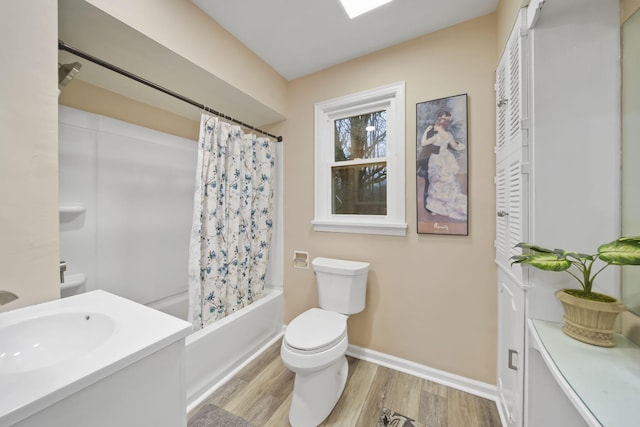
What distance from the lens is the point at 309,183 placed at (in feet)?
6.73

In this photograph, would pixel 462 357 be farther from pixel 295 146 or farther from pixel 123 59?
pixel 123 59

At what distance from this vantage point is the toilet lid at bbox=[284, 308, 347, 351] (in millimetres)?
1292

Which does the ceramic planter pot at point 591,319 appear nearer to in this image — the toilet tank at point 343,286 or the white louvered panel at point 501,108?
the white louvered panel at point 501,108

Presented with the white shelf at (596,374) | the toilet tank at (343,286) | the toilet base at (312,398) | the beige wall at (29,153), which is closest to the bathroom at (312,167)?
the beige wall at (29,153)

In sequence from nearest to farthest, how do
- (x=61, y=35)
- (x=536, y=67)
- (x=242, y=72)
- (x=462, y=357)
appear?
(x=536, y=67), (x=61, y=35), (x=462, y=357), (x=242, y=72)

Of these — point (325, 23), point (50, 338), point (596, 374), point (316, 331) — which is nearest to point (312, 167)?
point (325, 23)

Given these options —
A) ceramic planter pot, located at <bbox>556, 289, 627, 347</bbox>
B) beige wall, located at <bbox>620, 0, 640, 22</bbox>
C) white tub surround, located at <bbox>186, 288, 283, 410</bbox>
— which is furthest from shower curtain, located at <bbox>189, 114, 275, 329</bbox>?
beige wall, located at <bbox>620, 0, 640, 22</bbox>

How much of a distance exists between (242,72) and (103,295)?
1568 millimetres

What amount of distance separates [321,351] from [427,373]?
870 mm

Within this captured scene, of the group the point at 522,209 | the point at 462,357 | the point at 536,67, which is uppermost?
the point at 536,67

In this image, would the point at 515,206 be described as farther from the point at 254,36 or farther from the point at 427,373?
the point at 254,36

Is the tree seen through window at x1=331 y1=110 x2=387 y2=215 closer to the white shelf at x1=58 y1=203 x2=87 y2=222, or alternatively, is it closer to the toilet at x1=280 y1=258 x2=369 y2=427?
the toilet at x1=280 y1=258 x2=369 y2=427

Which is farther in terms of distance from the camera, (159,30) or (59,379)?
(159,30)

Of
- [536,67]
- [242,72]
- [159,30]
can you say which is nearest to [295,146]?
[242,72]
